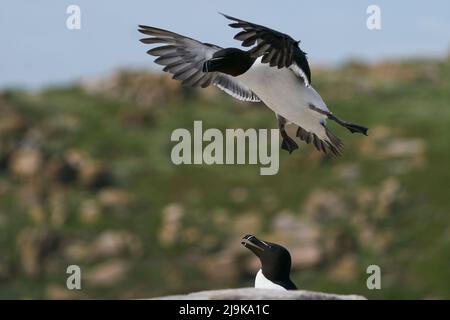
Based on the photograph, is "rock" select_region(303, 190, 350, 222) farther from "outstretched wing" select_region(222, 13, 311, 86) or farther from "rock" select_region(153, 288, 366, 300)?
"outstretched wing" select_region(222, 13, 311, 86)

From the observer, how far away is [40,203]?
33094 millimetres

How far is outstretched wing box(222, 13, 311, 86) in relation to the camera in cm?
Result: 828

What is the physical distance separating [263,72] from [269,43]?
97cm

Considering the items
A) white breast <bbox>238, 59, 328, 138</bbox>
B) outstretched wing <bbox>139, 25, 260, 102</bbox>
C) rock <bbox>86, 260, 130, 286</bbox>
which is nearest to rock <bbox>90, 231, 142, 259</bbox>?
rock <bbox>86, 260, 130, 286</bbox>

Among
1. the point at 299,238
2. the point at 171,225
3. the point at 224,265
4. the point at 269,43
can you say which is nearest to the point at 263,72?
the point at 269,43

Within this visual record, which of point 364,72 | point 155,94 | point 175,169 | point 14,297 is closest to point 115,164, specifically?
point 175,169

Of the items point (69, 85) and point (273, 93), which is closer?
point (273, 93)

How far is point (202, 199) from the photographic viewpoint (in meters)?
32.2

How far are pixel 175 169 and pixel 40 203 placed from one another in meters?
4.09

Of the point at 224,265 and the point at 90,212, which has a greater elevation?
the point at 90,212

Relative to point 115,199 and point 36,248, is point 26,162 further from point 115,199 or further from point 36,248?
point 36,248

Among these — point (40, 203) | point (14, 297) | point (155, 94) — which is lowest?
point (14, 297)

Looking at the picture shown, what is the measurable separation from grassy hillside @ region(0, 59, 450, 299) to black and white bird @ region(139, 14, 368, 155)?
17.7m

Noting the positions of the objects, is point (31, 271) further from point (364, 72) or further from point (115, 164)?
point (364, 72)
